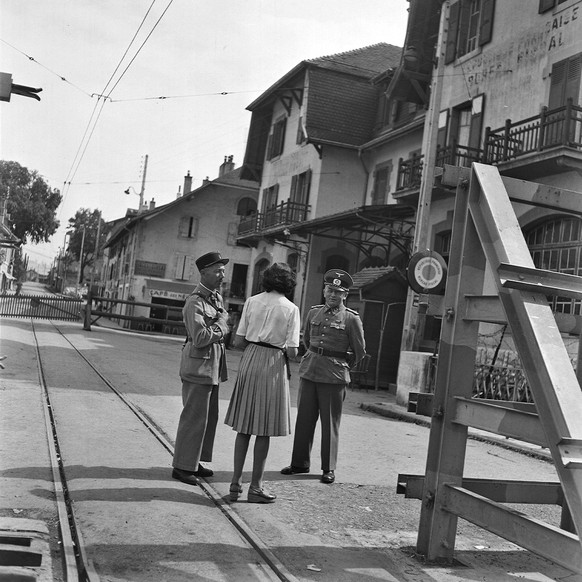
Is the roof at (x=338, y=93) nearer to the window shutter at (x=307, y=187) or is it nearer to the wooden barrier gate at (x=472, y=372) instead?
the window shutter at (x=307, y=187)

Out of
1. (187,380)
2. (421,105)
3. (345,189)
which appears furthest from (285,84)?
(187,380)

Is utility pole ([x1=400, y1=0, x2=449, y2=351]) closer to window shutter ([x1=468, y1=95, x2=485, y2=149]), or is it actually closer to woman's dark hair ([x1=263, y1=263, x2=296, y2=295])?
window shutter ([x1=468, y1=95, x2=485, y2=149])

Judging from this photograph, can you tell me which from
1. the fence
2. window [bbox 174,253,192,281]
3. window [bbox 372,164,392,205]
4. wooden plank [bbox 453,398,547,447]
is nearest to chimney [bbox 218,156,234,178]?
window [bbox 174,253,192,281]

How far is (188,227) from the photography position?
48406mm

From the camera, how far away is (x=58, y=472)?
6.08m

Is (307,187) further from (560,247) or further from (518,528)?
(518,528)

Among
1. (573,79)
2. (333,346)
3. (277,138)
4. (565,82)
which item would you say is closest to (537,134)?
(565,82)

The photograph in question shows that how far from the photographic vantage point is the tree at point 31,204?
235 feet

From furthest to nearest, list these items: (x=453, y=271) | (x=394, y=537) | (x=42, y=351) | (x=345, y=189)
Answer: (x=345, y=189), (x=42, y=351), (x=394, y=537), (x=453, y=271)

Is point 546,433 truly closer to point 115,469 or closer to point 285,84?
point 115,469

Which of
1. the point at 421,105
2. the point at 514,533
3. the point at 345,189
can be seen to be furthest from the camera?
the point at 345,189

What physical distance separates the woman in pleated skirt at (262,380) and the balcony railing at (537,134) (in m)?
10.5

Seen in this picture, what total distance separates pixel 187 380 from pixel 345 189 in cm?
2330

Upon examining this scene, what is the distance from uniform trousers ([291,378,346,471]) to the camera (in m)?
7.20
